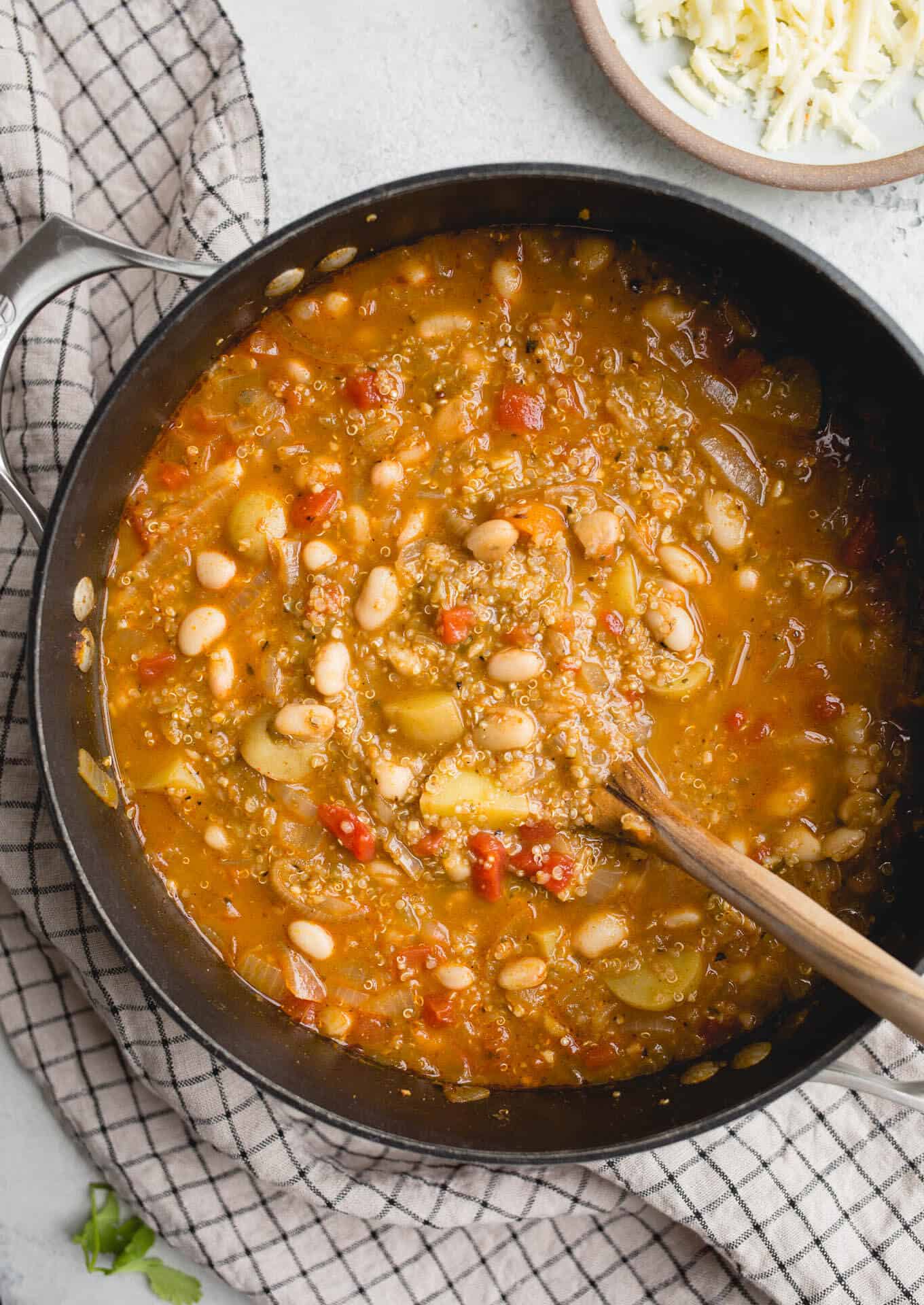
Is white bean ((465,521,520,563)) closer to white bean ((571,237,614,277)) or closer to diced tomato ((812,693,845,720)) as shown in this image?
white bean ((571,237,614,277))

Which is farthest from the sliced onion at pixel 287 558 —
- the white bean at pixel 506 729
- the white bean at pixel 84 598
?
the white bean at pixel 506 729

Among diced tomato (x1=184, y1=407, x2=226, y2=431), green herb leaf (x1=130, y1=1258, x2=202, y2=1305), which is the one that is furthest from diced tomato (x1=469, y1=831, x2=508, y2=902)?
green herb leaf (x1=130, y1=1258, x2=202, y2=1305)

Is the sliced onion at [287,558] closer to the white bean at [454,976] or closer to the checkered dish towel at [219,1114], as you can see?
the checkered dish towel at [219,1114]

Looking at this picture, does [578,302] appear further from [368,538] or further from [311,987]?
[311,987]

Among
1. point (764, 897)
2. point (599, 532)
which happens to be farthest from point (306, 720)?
point (764, 897)

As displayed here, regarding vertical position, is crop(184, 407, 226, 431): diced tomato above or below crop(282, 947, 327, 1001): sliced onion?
above
